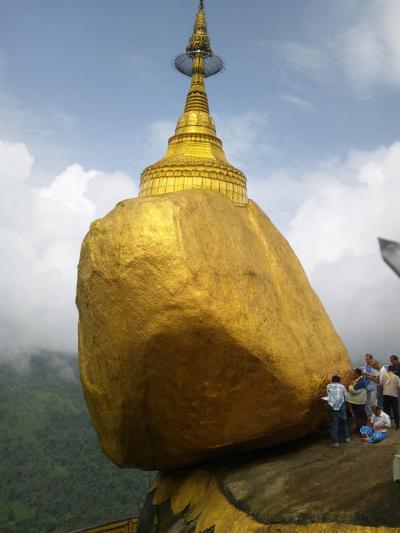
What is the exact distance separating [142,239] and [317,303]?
4.64m

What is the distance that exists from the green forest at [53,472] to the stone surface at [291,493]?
18368 mm

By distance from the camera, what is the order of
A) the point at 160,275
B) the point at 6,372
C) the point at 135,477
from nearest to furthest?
the point at 160,275 → the point at 135,477 → the point at 6,372

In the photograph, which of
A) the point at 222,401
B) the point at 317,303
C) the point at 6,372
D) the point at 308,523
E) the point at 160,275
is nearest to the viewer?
the point at 308,523

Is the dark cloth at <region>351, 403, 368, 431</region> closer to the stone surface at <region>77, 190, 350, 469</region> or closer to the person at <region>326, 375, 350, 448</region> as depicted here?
the person at <region>326, 375, 350, 448</region>

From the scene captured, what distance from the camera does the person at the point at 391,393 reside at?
8.11 metres

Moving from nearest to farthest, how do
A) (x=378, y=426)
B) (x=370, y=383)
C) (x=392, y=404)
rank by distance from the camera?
(x=378, y=426), (x=392, y=404), (x=370, y=383)

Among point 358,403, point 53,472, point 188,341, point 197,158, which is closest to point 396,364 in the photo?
point 358,403

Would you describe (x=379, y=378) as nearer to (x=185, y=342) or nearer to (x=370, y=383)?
(x=370, y=383)

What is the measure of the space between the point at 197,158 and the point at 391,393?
648 centimetres

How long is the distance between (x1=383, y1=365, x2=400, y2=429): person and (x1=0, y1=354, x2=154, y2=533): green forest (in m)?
19.6

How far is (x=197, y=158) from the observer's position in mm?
11195

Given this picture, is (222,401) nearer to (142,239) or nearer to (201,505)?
(201,505)

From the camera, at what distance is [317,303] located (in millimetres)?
10039


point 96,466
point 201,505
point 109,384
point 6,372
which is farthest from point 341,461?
point 6,372
